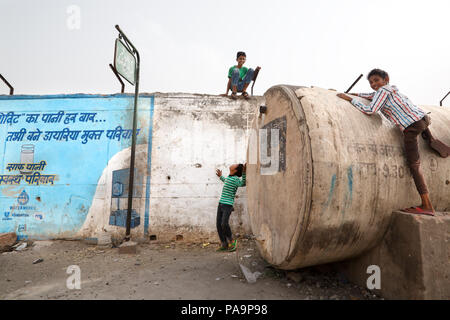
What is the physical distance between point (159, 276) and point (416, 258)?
2519 millimetres

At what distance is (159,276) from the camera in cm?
286

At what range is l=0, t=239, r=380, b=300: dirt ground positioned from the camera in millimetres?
2352

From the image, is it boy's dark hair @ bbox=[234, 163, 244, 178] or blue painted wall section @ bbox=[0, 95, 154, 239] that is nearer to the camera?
boy's dark hair @ bbox=[234, 163, 244, 178]

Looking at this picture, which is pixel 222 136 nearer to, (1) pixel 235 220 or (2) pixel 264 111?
A: (1) pixel 235 220

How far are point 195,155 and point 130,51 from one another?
7.42 feet

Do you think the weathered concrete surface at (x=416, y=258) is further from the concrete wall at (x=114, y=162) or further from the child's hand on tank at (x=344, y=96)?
the concrete wall at (x=114, y=162)

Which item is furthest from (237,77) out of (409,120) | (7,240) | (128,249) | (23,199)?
Answer: (7,240)

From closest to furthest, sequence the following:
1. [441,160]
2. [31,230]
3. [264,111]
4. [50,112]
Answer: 1. [441,160]
2. [264,111]
3. [31,230]
4. [50,112]

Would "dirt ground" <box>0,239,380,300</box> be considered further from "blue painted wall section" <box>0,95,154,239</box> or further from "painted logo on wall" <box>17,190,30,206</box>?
"painted logo on wall" <box>17,190,30,206</box>

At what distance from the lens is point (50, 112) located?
480 centimetres

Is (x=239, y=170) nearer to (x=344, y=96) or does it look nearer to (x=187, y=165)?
(x=187, y=165)

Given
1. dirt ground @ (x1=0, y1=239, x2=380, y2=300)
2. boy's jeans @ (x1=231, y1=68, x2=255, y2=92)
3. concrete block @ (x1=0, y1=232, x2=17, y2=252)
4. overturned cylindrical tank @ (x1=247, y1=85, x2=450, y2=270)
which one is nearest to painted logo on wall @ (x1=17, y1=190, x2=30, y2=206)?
concrete block @ (x1=0, y1=232, x2=17, y2=252)

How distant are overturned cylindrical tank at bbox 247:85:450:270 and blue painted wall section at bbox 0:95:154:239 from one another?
10.1ft
